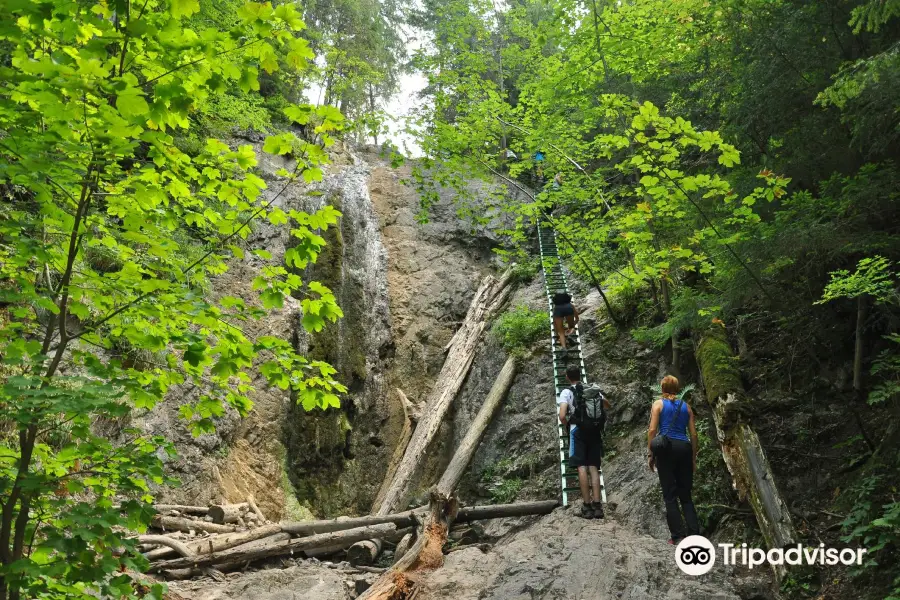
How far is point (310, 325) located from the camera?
3.58 m

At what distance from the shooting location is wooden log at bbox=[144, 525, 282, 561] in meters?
6.73

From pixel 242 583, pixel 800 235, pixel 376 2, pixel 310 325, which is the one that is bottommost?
pixel 242 583

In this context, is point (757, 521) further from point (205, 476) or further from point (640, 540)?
point (205, 476)

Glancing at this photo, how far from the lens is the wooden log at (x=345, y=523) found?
759 cm

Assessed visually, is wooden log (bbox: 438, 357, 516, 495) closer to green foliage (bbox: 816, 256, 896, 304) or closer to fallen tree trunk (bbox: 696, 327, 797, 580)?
fallen tree trunk (bbox: 696, 327, 797, 580)

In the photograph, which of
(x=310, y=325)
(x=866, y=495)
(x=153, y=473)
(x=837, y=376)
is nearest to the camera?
(x=153, y=473)

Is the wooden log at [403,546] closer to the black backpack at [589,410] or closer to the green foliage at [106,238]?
the black backpack at [589,410]

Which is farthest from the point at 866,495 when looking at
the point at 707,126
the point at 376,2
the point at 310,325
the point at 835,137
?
the point at 376,2

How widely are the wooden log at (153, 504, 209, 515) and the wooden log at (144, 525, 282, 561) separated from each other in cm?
113

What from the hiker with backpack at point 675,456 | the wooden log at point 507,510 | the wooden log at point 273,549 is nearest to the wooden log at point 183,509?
the wooden log at point 273,549

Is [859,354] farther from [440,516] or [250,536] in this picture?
[250,536]

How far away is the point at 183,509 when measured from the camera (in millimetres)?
8273

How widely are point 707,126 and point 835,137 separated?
20.0ft

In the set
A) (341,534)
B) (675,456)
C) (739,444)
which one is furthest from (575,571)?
(341,534)
